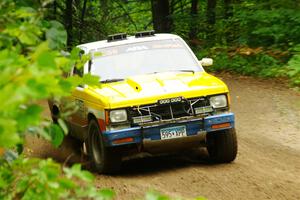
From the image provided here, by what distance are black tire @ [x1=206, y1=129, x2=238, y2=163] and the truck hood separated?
0.67 meters

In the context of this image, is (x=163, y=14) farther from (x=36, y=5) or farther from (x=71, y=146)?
(x=36, y=5)

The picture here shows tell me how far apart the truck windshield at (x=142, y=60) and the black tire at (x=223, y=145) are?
1082mm

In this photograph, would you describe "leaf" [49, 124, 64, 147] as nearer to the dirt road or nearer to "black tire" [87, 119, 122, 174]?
the dirt road

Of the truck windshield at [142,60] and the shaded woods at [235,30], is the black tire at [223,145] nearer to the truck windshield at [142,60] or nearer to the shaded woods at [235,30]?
the truck windshield at [142,60]

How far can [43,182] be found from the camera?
2.41 meters

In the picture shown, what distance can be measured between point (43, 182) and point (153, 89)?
5516 millimetres

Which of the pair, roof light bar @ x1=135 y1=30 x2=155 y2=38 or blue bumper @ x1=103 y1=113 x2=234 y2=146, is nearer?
blue bumper @ x1=103 y1=113 x2=234 y2=146

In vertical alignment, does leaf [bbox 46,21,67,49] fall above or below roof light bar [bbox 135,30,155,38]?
above

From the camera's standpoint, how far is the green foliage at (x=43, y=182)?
240 centimetres

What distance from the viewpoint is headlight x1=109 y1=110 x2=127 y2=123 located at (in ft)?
25.2

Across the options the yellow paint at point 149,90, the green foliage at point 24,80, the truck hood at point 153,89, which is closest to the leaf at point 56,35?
the green foliage at point 24,80

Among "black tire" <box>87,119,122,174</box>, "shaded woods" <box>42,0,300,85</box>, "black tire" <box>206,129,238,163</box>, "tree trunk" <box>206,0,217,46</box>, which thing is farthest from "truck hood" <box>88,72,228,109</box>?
"tree trunk" <box>206,0,217,46</box>

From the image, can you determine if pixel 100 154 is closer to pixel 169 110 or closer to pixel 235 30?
pixel 169 110

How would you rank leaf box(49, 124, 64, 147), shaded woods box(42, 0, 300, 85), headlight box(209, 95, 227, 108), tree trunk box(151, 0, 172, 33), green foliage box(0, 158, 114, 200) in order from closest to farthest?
green foliage box(0, 158, 114, 200) → leaf box(49, 124, 64, 147) → headlight box(209, 95, 227, 108) → shaded woods box(42, 0, 300, 85) → tree trunk box(151, 0, 172, 33)
